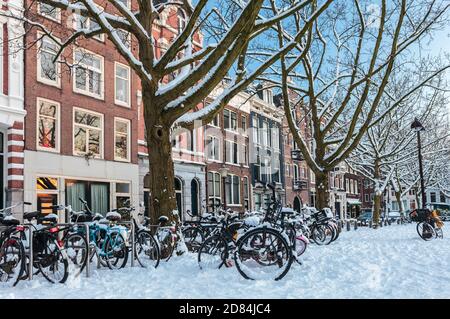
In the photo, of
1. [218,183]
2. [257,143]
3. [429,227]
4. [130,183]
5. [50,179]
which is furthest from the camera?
[257,143]

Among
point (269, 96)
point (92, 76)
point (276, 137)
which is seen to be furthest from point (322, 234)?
point (269, 96)

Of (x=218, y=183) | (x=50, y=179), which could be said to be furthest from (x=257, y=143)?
(x=50, y=179)

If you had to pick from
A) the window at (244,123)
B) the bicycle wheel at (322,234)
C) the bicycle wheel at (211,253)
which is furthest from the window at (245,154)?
the bicycle wheel at (211,253)

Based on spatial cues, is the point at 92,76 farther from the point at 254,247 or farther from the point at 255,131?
the point at 255,131

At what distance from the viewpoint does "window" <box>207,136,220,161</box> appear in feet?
99.6

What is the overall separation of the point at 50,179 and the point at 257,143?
22064mm

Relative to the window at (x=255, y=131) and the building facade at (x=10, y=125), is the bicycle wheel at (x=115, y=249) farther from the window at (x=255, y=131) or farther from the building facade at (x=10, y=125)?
the window at (x=255, y=131)

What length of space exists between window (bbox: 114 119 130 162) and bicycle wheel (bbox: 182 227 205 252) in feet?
37.1

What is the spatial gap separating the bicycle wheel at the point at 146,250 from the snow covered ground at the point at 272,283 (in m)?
0.27

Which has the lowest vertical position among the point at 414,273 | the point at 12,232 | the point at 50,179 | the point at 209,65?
the point at 414,273

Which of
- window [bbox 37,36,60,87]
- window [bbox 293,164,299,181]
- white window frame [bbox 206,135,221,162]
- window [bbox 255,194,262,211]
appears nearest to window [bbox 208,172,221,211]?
white window frame [bbox 206,135,221,162]

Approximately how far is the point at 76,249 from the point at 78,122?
13.1m

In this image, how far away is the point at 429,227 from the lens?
1499cm
